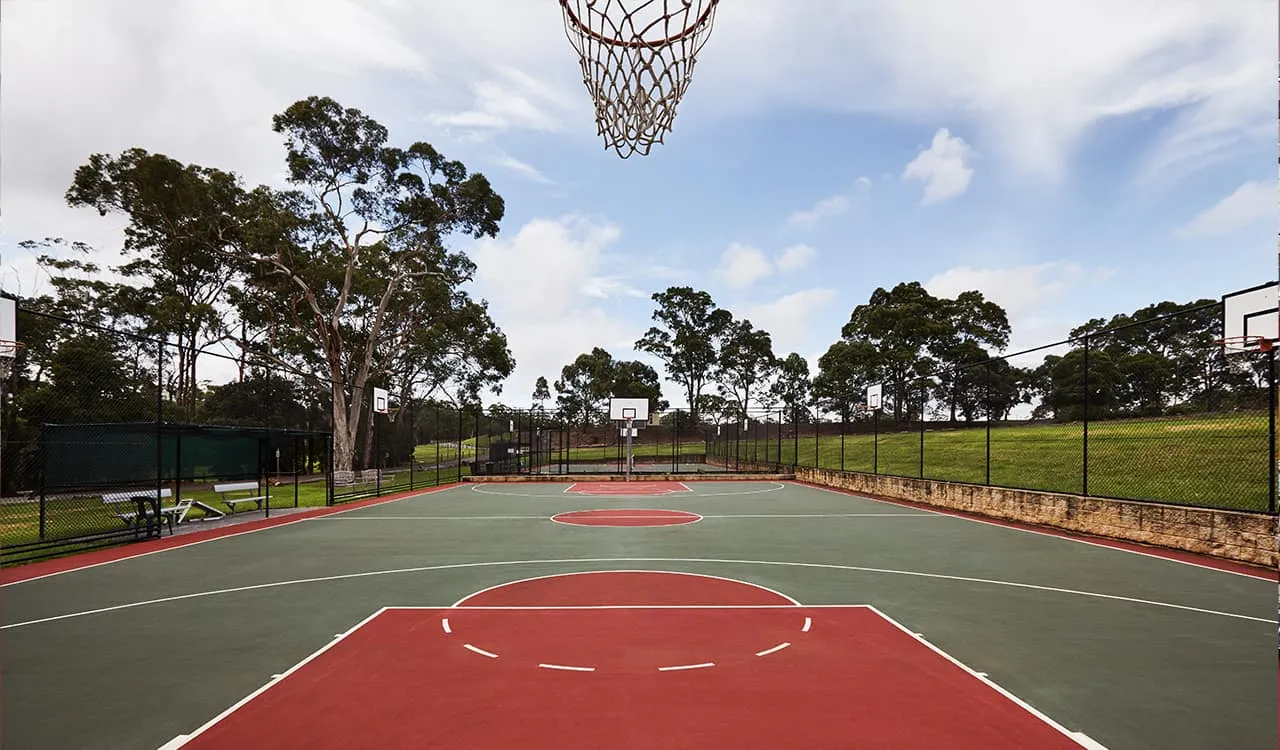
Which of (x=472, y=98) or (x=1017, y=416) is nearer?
(x=472, y=98)

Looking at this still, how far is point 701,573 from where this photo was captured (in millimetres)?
7801

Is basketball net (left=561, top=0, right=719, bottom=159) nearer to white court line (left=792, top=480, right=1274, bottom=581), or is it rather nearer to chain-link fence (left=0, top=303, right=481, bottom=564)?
chain-link fence (left=0, top=303, right=481, bottom=564)

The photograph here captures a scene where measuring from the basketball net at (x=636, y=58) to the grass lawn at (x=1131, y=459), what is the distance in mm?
8888

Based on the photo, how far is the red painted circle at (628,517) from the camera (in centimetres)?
1256

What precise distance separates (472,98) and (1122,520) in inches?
560

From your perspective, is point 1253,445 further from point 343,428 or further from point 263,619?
point 343,428

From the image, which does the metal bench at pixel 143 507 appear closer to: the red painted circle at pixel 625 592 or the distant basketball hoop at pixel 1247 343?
the red painted circle at pixel 625 592

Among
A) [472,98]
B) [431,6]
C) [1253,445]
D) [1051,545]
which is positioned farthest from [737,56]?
[1253,445]

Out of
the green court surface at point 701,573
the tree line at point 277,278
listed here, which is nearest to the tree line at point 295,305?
the tree line at point 277,278

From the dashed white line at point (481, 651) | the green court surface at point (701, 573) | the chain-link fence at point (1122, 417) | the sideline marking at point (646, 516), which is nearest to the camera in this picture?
the green court surface at point (701, 573)

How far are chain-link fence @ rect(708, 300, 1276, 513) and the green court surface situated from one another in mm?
2911

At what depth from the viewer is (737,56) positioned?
940 centimetres

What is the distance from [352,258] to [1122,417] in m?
26.3

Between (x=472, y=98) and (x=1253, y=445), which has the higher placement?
(x=472, y=98)
